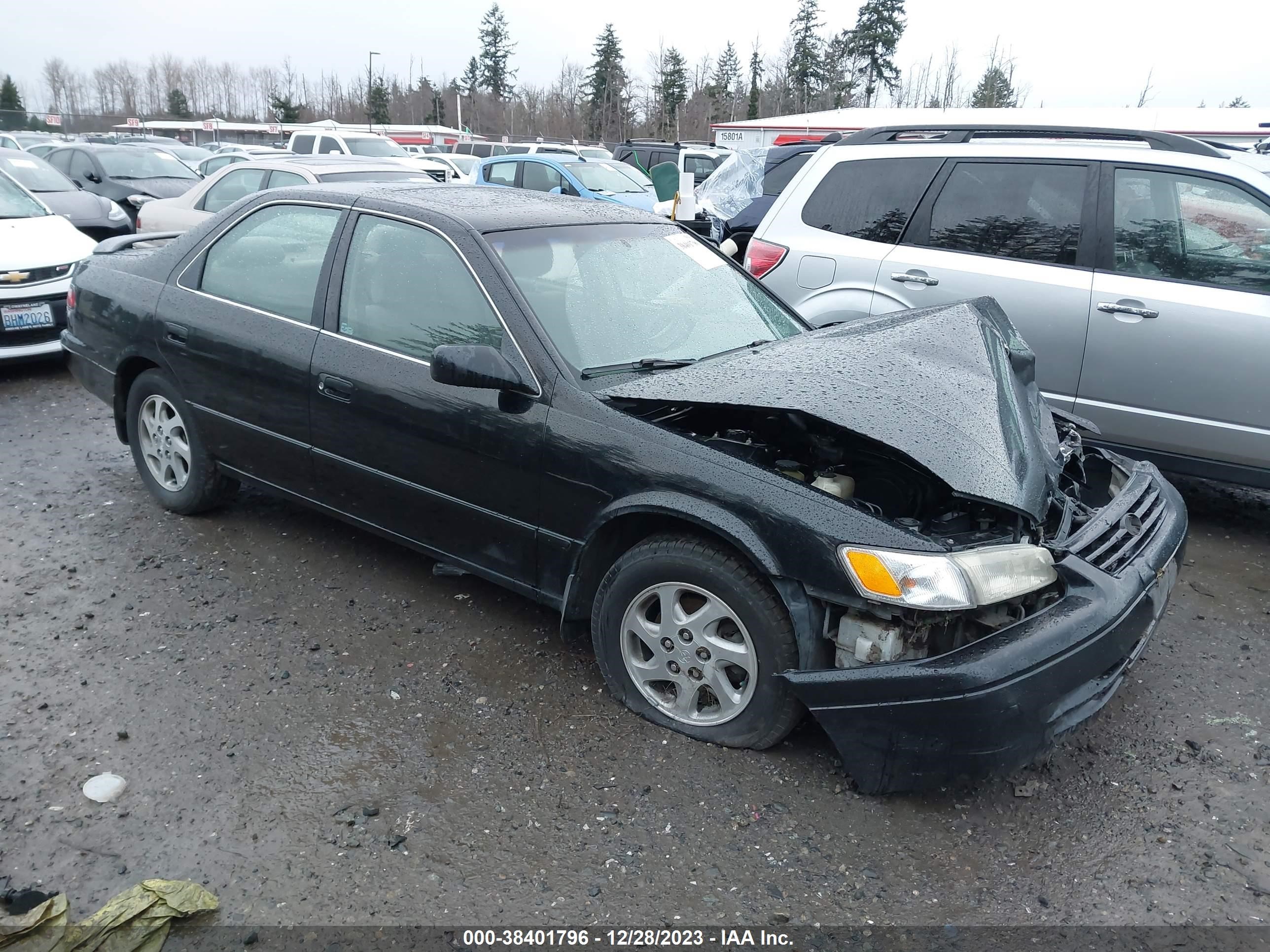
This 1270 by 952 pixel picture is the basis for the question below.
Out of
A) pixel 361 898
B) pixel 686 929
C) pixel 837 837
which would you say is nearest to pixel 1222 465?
pixel 837 837

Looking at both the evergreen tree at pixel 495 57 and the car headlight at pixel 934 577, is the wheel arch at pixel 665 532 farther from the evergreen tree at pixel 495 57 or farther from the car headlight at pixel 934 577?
the evergreen tree at pixel 495 57

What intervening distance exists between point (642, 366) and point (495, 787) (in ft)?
5.17


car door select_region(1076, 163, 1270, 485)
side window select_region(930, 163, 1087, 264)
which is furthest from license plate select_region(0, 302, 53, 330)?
car door select_region(1076, 163, 1270, 485)

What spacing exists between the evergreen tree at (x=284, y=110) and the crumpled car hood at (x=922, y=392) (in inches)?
2701

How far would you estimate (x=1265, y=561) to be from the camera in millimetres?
4758

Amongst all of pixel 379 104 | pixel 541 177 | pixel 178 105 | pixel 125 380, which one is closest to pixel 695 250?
pixel 125 380

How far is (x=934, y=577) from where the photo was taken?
261 cm

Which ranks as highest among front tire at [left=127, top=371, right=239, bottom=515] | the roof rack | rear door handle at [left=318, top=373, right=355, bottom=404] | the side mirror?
the roof rack

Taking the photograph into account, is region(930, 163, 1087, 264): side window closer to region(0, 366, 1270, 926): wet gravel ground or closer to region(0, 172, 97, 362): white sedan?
region(0, 366, 1270, 926): wet gravel ground

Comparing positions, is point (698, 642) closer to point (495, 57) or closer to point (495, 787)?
point (495, 787)

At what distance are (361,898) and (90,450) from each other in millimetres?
4591

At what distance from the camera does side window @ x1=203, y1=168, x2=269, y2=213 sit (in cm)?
952

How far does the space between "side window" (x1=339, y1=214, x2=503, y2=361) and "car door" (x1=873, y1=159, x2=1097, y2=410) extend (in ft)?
9.53

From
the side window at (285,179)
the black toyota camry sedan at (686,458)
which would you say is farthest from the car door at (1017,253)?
the side window at (285,179)
